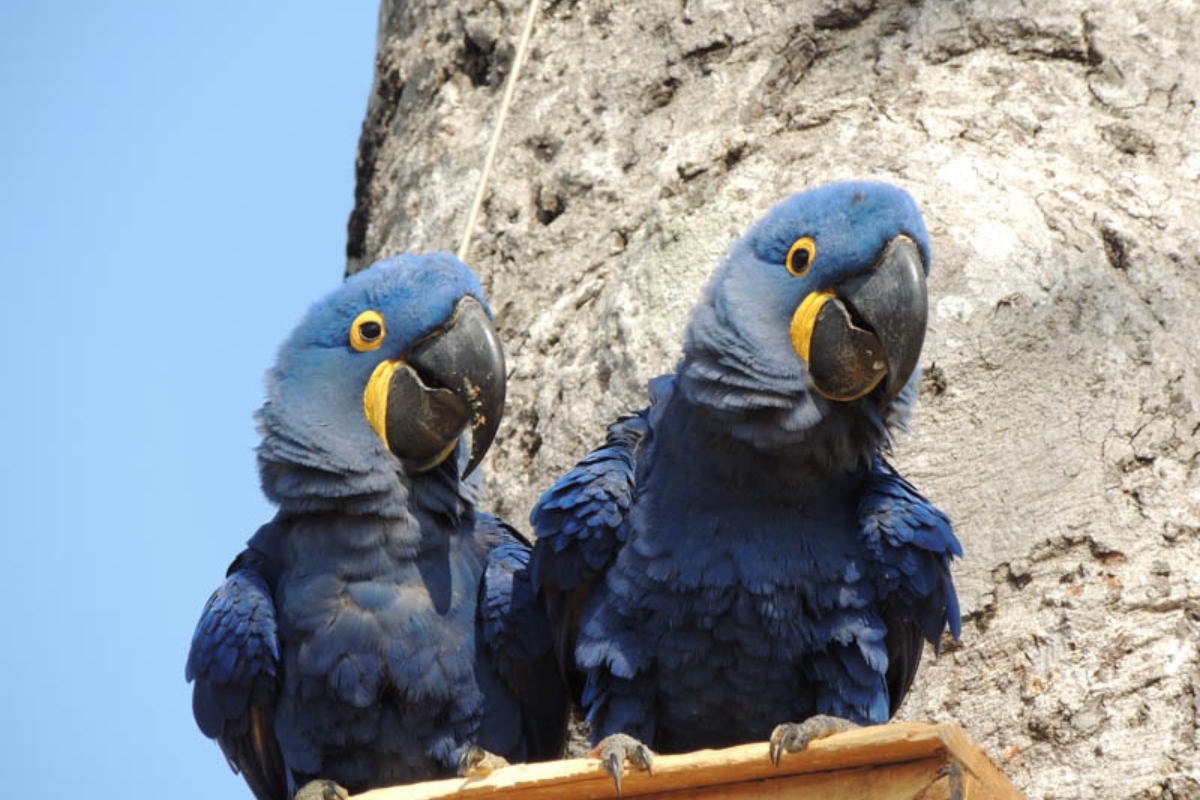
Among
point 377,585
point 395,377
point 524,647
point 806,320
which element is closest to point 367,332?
point 395,377

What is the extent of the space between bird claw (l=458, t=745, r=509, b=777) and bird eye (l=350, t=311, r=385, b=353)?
3.05ft

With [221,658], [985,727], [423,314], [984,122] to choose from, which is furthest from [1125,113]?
[221,658]

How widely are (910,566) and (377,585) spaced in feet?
3.81

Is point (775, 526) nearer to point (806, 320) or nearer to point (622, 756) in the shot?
point (806, 320)

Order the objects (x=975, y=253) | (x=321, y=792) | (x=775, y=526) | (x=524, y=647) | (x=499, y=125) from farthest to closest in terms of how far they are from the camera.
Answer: (x=499, y=125) → (x=975, y=253) → (x=524, y=647) → (x=775, y=526) → (x=321, y=792)

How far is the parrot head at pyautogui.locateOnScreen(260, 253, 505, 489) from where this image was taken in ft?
11.7

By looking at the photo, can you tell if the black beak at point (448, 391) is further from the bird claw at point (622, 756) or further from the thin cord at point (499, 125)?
the bird claw at point (622, 756)

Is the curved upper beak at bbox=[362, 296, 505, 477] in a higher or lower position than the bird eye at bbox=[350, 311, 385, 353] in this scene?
lower

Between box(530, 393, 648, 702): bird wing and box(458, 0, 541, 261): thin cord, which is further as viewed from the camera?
box(458, 0, 541, 261): thin cord

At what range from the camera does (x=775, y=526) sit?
348 centimetres

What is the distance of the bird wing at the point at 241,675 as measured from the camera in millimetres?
3506

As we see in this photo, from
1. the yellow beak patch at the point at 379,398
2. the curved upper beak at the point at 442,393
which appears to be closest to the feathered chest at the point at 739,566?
the curved upper beak at the point at 442,393

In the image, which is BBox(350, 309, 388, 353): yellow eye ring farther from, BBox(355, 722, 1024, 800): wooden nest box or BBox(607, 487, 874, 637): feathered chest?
BBox(355, 722, 1024, 800): wooden nest box

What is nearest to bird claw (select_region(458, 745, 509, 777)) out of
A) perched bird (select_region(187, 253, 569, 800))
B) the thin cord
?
perched bird (select_region(187, 253, 569, 800))
